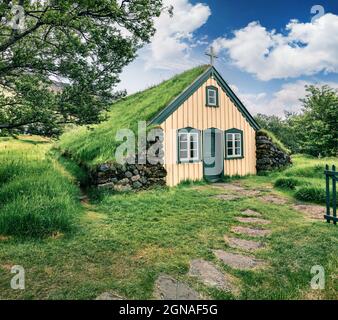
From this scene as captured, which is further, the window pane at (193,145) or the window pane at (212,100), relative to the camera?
the window pane at (212,100)

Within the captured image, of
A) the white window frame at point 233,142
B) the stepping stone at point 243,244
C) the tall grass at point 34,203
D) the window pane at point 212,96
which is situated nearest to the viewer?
the stepping stone at point 243,244

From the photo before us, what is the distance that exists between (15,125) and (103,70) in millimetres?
2618

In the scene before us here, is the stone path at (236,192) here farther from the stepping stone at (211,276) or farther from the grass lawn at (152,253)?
the stepping stone at (211,276)

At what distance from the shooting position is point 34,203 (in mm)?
6438

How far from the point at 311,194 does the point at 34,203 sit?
28.3ft

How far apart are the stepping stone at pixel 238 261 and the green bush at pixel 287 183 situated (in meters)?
7.63

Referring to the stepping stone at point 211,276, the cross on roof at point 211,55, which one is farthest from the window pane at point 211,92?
the stepping stone at point 211,276

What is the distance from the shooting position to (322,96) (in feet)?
102

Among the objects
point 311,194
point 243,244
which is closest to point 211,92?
point 311,194

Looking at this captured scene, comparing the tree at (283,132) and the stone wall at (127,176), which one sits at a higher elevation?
the tree at (283,132)

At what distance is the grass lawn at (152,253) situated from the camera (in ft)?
12.8

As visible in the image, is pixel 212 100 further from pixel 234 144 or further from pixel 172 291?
pixel 172 291

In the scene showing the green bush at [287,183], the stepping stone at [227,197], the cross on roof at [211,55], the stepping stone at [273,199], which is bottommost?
the stepping stone at [273,199]
